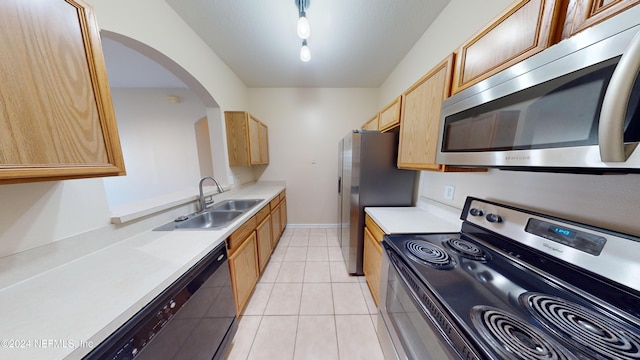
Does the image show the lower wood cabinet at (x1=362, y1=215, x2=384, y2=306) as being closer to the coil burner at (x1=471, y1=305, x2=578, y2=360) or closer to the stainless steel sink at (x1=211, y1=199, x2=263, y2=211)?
the coil burner at (x1=471, y1=305, x2=578, y2=360)

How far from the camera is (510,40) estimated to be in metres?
0.72

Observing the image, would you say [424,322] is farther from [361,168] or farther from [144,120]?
[144,120]

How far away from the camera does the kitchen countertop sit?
50 cm

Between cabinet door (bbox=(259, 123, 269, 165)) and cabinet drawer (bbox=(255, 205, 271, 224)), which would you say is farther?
cabinet door (bbox=(259, 123, 269, 165))

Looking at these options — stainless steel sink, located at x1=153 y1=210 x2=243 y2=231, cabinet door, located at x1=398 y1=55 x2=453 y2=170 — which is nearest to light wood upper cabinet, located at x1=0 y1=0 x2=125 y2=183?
stainless steel sink, located at x1=153 y1=210 x2=243 y2=231

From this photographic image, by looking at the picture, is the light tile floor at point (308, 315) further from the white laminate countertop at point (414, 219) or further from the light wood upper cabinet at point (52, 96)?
the light wood upper cabinet at point (52, 96)

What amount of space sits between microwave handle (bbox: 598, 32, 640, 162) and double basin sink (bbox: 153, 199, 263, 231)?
1706 mm

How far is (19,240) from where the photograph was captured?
743 mm

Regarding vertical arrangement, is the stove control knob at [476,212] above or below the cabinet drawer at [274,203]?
above

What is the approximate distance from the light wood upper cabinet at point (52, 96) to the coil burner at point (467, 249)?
1.77 metres

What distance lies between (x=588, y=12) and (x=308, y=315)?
2171 millimetres

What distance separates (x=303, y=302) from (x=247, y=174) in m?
2.12

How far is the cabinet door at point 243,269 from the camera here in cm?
137

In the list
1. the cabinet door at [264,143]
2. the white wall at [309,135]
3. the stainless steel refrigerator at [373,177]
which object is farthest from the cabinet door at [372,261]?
the cabinet door at [264,143]
